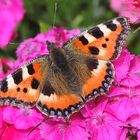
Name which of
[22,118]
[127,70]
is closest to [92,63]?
[127,70]

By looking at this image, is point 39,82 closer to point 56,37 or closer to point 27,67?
point 27,67

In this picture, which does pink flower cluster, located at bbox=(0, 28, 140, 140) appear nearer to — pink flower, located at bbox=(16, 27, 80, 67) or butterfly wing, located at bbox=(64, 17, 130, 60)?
butterfly wing, located at bbox=(64, 17, 130, 60)

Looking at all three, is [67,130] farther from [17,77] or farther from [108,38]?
[108,38]

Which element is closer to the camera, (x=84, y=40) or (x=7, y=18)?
(x=84, y=40)

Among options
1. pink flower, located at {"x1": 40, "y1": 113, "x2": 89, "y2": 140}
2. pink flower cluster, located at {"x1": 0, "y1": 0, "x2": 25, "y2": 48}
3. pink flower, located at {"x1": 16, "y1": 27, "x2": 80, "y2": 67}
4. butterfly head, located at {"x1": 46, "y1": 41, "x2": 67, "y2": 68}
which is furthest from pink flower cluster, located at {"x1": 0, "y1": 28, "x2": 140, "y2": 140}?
pink flower cluster, located at {"x1": 0, "y1": 0, "x2": 25, "y2": 48}

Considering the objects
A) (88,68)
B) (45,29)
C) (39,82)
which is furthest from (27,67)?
(45,29)
